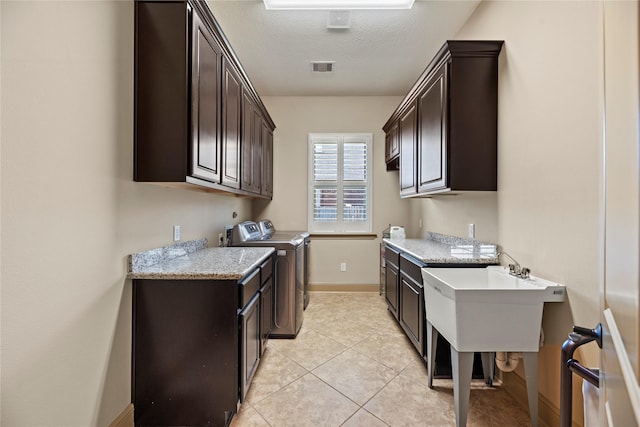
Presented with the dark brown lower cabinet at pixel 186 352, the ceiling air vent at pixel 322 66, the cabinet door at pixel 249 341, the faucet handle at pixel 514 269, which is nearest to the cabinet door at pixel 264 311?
the cabinet door at pixel 249 341

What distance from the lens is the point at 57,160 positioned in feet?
3.76

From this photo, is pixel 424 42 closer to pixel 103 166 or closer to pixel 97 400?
pixel 103 166

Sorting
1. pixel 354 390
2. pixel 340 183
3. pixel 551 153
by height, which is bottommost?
pixel 354 390

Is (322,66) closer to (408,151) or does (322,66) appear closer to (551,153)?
(408,151)

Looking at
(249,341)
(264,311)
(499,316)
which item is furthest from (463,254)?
(249,341)

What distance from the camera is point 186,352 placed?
1.56 meters

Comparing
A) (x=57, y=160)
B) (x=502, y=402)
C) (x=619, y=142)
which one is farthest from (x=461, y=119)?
(x=57, y=160)

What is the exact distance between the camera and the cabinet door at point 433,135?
2164 mm

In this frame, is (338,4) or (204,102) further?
(338,4)

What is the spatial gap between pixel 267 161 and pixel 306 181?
753 mm

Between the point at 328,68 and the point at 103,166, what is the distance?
2774 millimetres

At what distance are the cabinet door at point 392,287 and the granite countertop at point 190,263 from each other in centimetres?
145

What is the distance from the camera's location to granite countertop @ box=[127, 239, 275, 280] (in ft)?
5.12

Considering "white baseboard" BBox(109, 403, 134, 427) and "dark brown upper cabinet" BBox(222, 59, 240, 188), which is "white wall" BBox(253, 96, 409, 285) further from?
"white baseboard" BBox(109, 403, 134, 427)
